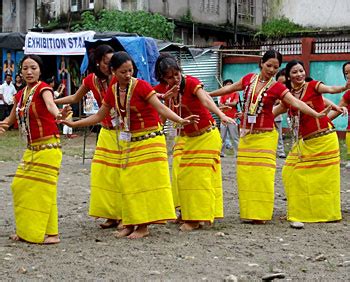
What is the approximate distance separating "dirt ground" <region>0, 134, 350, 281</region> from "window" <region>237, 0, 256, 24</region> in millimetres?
19813

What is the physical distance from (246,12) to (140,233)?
21.8 metres

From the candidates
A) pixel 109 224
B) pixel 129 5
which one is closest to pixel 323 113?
pixel 109 224

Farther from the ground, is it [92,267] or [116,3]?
[116,3]

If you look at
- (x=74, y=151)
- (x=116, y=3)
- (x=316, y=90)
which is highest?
(x=116, y=3)

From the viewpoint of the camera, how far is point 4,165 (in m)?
13.9

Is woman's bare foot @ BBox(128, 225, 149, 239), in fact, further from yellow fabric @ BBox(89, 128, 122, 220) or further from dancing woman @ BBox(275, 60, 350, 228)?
dancing woman @ BBox(275, 60, 350, 228)

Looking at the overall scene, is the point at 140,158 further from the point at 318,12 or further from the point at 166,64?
the point at 318,12

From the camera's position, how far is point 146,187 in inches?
276

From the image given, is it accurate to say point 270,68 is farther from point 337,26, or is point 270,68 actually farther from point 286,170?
point 337,26

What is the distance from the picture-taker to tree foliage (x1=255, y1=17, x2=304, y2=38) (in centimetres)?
2582

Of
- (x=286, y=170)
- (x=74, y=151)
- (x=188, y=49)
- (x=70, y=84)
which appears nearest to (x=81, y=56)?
(x=70, y=84)

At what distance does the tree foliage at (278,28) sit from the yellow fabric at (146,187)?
62.6 ft

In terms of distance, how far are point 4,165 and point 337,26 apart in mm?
15216

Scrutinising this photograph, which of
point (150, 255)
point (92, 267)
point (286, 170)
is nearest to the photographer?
point (92, 267)
